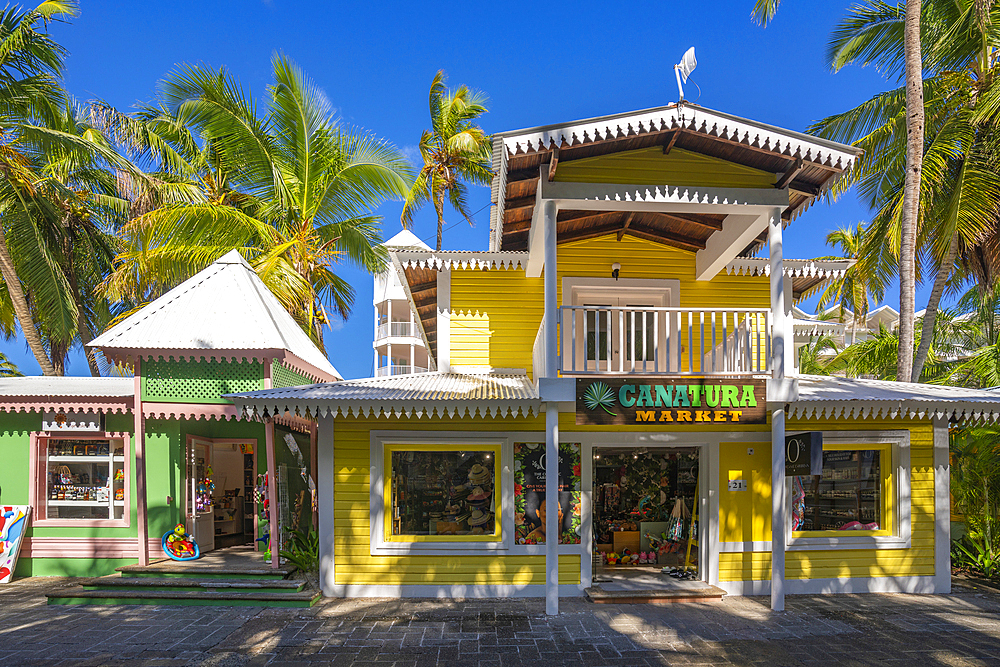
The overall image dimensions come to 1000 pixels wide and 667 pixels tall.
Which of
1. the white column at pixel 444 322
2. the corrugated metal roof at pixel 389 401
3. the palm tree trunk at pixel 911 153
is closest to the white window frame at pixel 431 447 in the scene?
the corrugated metal roof at pixel 389 401

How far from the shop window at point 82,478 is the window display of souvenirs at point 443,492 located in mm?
5049

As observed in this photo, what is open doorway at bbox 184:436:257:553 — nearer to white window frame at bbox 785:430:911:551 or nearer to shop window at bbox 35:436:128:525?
shop window at bbox 35:436:128:525

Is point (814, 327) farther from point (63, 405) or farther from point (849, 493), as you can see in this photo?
point (63, 405)

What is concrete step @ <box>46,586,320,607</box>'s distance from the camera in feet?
28.2

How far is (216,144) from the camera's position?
1488 cm

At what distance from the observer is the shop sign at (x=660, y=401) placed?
26.8ft

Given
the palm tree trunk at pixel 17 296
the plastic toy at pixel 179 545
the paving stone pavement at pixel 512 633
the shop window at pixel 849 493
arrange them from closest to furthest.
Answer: the paving stone pavement at pixel 512 633 < the shop window at pixel 849 493 < the plastic toy at pixel 179 545 < the palm tree trunk at pixel 17 296

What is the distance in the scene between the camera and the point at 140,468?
32.5 ft

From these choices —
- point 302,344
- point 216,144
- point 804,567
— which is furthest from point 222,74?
point 804,567

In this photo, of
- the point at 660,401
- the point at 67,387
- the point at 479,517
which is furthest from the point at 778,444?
the point at 67,387

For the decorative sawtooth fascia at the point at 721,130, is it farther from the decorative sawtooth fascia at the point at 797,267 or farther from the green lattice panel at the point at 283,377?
the green lattice panel at the point at 283,377

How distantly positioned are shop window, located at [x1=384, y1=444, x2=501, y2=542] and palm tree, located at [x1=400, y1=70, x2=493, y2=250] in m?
13.5

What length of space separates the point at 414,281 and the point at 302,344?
2.32 metres

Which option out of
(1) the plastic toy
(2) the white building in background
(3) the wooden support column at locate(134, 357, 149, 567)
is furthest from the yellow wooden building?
(2) the white building in background
